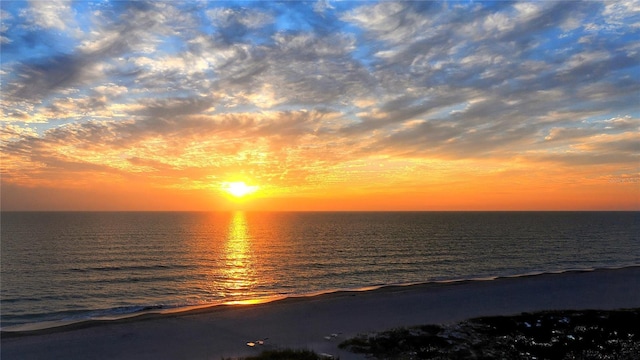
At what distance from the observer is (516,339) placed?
20.6 metres

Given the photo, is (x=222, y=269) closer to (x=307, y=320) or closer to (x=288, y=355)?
(x=307, y=320)

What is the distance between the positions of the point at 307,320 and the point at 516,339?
1136cm

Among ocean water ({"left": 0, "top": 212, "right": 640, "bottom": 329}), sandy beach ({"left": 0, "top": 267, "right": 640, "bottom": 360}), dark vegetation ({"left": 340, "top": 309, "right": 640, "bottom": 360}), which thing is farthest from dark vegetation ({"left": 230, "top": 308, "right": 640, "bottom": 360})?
ocean water ({"left": 0, "top": 212, "right": 640, "bottom": 329})

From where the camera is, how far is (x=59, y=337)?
2284 centimetres

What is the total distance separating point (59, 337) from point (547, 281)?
128 feet

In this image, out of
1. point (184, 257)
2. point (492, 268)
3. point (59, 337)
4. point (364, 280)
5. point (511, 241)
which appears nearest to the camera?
point (59, 337)

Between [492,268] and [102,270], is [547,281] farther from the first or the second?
[102,270]

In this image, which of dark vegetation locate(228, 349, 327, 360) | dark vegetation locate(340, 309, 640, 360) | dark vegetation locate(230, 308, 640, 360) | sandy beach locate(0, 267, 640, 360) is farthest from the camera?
sandy beach locate(0, 267, 640, 360)

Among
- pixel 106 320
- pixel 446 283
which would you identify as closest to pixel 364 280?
pixel 446 283

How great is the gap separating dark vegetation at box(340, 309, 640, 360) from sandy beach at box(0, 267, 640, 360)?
2.11 meters

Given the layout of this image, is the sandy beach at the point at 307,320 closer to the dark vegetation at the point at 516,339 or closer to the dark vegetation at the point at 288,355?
the dark vegetation at the point at 288,355

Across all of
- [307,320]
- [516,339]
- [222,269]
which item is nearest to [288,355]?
[307,320]

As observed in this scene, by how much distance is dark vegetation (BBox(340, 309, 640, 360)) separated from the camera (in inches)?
721

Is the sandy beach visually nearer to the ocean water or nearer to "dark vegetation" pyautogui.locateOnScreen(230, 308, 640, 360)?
"dark vegetation" pyautogui.locateOnScreen(230, 308, 640, 360)
